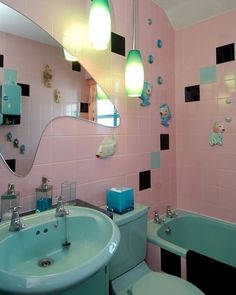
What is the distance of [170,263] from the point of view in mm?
1444

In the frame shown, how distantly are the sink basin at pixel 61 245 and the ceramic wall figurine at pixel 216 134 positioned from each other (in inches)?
46.3

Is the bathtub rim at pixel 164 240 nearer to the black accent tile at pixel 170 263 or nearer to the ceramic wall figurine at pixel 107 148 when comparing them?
the black accent tile at pixel 170 263

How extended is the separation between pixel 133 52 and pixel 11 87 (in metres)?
0.70

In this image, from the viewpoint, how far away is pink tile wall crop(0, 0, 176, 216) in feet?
3.89

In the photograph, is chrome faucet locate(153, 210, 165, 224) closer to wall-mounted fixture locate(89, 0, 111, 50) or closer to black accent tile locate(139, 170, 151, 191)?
black accent tile locate(139, 170, 151, 191)

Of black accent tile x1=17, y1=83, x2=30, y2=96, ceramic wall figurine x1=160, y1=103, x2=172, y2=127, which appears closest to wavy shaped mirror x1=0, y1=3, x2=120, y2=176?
black accent tile x1=17, y1=83, x2=30, y2=96

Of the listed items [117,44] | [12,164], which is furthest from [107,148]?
[117,44]

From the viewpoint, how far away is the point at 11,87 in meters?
1.08

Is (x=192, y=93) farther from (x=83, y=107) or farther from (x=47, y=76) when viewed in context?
(x=47, y=76)

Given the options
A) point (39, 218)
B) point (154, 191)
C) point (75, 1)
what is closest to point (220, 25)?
point (75, 1)

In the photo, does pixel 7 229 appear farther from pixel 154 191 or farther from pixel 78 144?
pixel 154 191

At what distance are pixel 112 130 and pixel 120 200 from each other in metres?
0.44

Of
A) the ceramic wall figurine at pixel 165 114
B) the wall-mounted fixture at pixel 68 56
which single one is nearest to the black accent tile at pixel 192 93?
the ceramic wall figurine at pixel 165 114

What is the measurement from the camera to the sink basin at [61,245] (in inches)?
27.0
